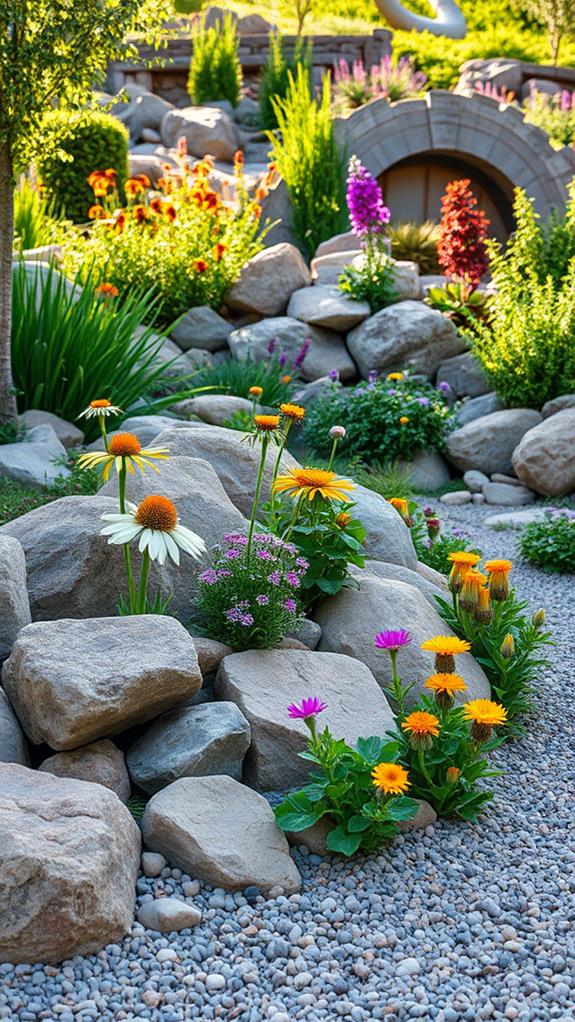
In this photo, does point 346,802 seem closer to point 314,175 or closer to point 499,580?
point 499,580

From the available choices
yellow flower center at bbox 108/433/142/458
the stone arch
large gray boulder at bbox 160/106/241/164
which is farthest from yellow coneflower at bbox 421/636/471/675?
large gray boulder at bbox 160/106/241/164

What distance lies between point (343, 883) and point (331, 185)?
938cm

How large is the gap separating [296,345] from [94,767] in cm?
628

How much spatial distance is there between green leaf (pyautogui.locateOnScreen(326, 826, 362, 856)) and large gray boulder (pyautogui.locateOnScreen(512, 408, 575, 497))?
4556 mm

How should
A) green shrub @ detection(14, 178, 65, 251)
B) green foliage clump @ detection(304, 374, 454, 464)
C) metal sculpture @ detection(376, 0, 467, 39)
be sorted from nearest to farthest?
green foliage clump @ detection(304, 374, 454, 464) < green shrub @ detection(14, 178, 65, 251) < metal sculpture @ detection(376, 0, 467, 39)

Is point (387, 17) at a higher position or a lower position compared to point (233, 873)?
higher

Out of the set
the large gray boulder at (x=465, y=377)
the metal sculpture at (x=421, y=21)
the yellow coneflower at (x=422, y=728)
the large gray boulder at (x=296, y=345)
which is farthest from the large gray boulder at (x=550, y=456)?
the metal sculpture at (x=421, y=21)

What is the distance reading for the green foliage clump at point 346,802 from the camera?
115 inches

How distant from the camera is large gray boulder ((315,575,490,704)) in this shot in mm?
3713

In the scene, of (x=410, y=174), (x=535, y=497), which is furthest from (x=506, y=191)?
(x=535, y=497)

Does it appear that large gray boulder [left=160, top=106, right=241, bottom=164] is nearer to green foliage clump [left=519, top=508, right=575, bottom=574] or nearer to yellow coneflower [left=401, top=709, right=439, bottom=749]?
green foliage clump [left=519, top=508, right=575, bottom=574]

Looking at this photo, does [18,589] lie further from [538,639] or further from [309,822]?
[538,639]

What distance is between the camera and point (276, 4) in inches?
942

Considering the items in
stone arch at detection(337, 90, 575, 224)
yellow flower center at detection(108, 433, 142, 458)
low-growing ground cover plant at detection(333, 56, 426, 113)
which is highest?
low-growing ground cover plant at detection(333, 56, 426, 113)
